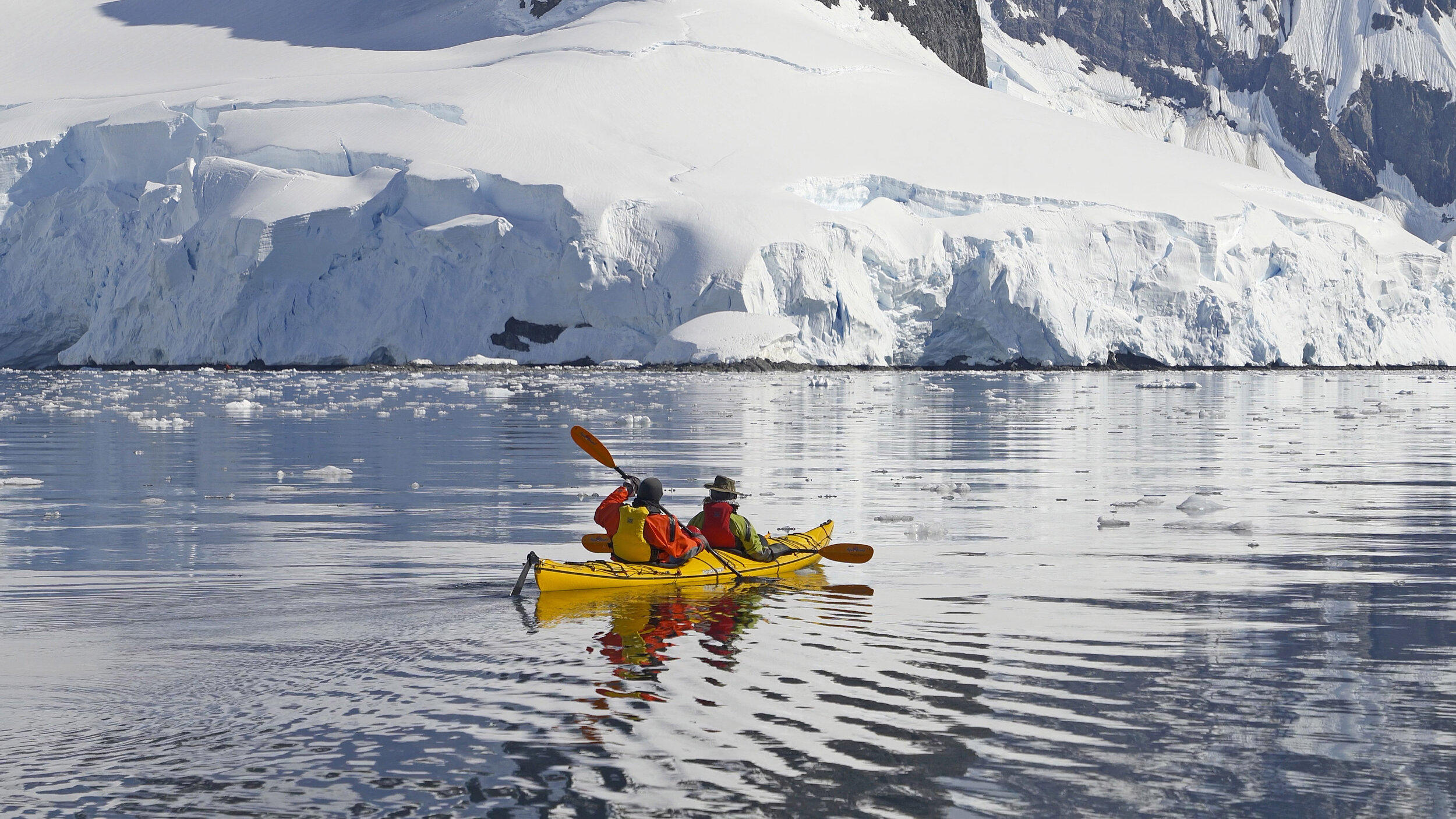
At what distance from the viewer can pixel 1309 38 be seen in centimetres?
10938

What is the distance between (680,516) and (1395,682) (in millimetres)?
5237

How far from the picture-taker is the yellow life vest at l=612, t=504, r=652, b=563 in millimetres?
7172

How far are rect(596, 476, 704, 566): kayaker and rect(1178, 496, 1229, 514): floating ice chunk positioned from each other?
395 cm

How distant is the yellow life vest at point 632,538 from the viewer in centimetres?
717

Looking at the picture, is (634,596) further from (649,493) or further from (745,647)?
(745,647)

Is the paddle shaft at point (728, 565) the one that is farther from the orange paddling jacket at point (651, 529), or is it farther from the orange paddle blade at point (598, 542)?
the orange paddle blade at point (598, 542)

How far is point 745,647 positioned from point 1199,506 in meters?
4.92

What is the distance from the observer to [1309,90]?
10788cm

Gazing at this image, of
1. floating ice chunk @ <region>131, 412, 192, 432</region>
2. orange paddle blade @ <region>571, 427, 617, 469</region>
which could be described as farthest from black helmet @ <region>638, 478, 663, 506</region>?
floating ice chunk @ <region>131, 412, 192, 432</region>

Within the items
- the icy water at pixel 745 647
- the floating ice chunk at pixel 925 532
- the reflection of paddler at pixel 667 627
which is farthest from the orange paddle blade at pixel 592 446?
the floating ice chunk at pixel 925 532

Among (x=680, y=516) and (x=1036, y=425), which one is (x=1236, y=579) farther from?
(x=1036, y=425)

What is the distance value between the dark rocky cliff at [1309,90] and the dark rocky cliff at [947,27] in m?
38.6

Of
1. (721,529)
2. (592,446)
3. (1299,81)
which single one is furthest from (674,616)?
(1299,81)

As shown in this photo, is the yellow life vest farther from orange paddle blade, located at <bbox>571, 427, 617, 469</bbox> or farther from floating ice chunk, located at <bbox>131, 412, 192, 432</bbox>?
floating ice chunk, located at <bbox>131, 412, 192, 432</bbox>
